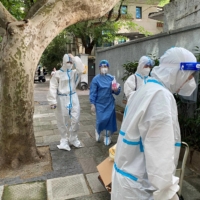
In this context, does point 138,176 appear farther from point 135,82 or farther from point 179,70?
point 135,82

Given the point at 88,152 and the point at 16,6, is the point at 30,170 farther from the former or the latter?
the point at 16,6

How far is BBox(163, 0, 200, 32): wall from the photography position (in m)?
5.31

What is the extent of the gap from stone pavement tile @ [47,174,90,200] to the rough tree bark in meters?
0.84

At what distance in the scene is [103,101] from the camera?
446 cm

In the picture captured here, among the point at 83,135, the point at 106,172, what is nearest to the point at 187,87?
the point at 106,172

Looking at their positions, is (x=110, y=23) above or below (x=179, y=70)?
above

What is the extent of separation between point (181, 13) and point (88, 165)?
484cm

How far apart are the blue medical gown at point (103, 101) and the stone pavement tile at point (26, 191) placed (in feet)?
6.03

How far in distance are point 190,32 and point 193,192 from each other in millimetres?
2938

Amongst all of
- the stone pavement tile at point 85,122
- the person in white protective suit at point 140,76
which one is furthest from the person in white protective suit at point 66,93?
the stone pavement tile at point 85,122

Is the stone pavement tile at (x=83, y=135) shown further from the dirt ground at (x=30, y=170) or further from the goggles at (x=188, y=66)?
the goggles at (x=188, y=66)

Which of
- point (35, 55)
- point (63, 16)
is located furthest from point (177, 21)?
point (35, 55)

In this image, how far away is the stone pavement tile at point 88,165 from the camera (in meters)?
3.42

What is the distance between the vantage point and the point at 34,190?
291 centimetres
